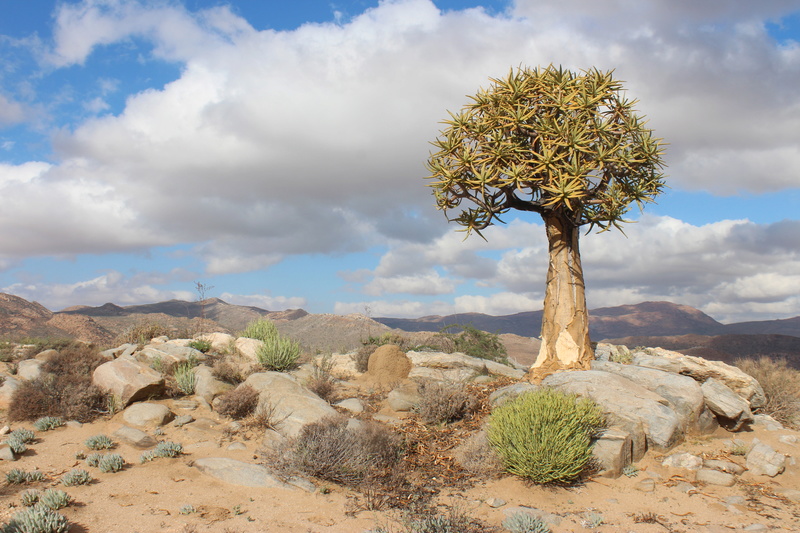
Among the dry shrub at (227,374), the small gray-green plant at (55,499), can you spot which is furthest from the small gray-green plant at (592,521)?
the dry shrub at (227,374)

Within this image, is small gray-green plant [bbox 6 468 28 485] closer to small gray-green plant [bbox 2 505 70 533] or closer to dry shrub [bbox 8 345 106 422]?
small gray-green plant [bbox 2 505 70 533]

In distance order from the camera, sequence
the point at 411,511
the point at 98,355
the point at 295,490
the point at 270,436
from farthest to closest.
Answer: the point at 98,355 → the point at 270,436 → the point at 295,490 → the point at 411,511

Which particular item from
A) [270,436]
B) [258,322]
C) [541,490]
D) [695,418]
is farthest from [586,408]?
Answer: [258,322]

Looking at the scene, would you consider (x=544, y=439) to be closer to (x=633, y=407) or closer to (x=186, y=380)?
(x=633, y=407)

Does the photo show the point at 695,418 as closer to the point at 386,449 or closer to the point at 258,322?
the point at 386,449

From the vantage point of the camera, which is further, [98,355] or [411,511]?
[98,355]

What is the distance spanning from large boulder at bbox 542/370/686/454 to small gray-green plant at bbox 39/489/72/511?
7970 mm

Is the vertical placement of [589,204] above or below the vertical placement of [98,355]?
above

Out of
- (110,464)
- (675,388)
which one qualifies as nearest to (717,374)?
(675,388)

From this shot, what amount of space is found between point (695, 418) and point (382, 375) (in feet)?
22.9

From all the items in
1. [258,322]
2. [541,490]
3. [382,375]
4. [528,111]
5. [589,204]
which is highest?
[528,111]

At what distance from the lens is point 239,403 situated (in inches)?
399

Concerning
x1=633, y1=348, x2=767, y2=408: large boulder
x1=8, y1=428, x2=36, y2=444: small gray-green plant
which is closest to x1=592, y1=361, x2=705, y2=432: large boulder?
x1=633, y1=348, x2=767, y2=408: large boulder

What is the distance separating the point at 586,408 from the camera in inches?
329
